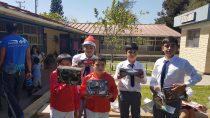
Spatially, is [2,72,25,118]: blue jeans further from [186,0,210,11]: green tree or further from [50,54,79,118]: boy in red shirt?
[186,0,210,11]: green tree

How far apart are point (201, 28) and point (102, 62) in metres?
13.7

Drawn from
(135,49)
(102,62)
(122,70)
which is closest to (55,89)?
(102,62)

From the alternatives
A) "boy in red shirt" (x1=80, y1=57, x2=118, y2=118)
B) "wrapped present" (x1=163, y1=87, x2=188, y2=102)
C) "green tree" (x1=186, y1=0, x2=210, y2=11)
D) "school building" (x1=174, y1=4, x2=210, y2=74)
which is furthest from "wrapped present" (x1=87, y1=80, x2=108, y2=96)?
"green tree" (x1=186, y1=0, x2=210, y2=11)

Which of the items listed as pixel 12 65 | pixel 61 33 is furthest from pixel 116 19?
pixel 12 65

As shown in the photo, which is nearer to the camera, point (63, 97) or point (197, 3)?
point (63, 97)

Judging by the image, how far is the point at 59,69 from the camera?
3.46 m

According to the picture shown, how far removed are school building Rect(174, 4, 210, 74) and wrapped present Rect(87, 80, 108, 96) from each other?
1210 centimetres

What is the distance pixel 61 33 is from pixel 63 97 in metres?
17.6

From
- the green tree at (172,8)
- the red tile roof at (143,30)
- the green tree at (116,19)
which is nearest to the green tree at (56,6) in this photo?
the green tree at (172,8)

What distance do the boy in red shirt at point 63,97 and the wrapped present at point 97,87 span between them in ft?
0.79

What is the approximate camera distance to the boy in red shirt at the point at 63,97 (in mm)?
3615

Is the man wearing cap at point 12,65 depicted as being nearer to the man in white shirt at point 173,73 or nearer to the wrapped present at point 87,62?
the wrapped present at point 87,62

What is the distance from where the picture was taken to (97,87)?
11.9 ft

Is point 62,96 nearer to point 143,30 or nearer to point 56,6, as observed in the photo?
point 143,30
